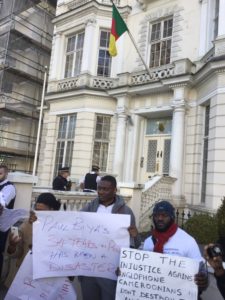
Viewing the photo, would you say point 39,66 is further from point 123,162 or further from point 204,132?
point 204,132

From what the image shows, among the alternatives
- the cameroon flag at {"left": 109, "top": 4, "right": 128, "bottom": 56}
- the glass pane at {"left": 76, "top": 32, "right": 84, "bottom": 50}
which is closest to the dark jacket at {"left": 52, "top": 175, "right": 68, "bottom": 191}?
the cameroon flag at {"left": 109, "top": 4, "right": 128, "bottom": 56}

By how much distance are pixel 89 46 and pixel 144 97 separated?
12.9 feet

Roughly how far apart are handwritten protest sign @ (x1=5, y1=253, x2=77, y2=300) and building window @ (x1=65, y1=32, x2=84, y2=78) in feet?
49.3

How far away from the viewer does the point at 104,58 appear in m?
16.8

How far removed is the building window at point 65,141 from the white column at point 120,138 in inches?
102

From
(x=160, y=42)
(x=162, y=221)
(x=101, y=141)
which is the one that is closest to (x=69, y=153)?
(x=101, y=141)

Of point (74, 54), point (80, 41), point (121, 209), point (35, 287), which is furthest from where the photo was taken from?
point (74, 54)

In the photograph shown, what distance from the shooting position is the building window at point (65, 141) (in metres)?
16.7

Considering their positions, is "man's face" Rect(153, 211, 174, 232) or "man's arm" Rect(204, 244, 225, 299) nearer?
"man's arm" Rect(204, 244, 225, 299)

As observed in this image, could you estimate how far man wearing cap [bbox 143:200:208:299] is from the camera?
2893mm

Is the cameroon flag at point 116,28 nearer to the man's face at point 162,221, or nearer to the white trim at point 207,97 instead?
the white trim at point 207,97

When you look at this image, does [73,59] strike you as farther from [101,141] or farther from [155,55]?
[101,141]

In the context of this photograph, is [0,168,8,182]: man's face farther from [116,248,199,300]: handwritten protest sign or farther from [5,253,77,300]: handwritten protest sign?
[116,248,199,300]: handwritten protest sign

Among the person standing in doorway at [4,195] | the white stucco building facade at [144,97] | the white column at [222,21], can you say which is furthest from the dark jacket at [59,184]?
Answer: the white column at [222,21]
